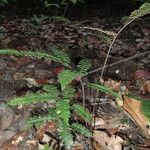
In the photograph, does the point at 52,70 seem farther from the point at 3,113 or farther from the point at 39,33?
the point at 39,33

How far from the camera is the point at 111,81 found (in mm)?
4176

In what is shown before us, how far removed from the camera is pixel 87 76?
13.8 feet

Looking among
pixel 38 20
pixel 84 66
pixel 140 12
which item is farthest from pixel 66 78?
pixel 38 20

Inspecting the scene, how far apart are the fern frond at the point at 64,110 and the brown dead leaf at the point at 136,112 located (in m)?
0.76

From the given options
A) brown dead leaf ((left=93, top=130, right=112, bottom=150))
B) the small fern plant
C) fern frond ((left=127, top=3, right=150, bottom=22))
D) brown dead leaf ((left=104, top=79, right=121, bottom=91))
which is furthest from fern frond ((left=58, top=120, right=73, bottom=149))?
brown dead leaf ((left=104, top=79, right=121, bottom=91))

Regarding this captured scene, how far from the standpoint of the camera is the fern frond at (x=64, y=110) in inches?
115

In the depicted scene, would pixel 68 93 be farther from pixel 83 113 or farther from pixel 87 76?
pixel 87 76

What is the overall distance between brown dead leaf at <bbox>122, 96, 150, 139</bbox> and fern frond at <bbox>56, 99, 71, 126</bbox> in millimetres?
757

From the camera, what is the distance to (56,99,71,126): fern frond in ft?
9.58

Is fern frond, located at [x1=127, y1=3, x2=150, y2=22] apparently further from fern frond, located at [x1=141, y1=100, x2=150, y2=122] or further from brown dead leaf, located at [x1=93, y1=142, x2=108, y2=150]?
brown dead leaf, located at [x1=93, y1=142, x2=108, y2=150]

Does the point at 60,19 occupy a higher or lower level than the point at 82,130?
higher

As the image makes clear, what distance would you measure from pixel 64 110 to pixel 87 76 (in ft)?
4.23

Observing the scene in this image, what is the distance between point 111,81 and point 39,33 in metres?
2.03

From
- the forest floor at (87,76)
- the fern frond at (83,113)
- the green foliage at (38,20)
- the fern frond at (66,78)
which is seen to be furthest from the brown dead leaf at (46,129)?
the green foliage at (38,20)
